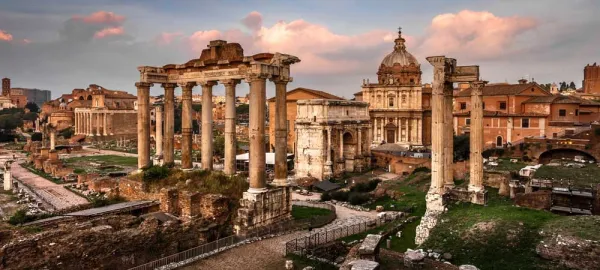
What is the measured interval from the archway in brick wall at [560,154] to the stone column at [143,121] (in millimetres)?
29885

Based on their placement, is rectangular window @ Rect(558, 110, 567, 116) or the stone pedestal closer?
the stone pedestal

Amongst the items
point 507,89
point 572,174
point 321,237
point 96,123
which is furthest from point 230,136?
point 96,123

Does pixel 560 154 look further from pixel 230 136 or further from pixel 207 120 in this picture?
pixel 207 120

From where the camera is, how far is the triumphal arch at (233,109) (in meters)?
18.5

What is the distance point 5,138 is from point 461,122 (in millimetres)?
91043

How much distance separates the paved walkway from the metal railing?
1618 centimetres

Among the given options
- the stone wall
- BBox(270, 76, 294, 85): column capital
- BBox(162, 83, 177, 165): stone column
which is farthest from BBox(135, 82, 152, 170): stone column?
the stone wall

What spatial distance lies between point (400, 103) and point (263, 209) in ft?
125

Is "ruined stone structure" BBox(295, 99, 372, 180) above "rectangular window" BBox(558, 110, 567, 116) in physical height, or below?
below

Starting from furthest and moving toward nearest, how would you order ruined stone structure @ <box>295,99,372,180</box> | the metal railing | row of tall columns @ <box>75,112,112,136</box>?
row of tall columns @ <box>75,112,112,136</box>
ruined stone structure @ <box>295,99,372,180</box>
the metal railing

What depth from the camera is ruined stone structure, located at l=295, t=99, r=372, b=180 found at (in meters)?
40.9

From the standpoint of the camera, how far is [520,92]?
4728 centimetres

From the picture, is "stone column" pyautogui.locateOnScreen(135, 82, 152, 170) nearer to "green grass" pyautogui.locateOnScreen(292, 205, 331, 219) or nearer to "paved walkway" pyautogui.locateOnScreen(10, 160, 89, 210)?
"paved walkway" pyautogui.locateOnScreen(10, 160, 89, 210)

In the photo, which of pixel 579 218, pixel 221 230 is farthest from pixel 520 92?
pixel 221 230
